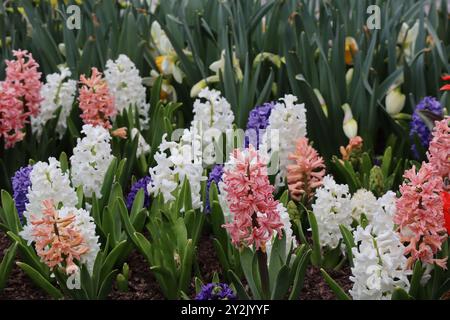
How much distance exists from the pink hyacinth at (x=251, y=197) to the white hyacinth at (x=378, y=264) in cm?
23

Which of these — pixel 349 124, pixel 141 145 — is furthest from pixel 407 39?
pixel 141 145

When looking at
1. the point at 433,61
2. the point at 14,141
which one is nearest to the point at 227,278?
the point at 14,141

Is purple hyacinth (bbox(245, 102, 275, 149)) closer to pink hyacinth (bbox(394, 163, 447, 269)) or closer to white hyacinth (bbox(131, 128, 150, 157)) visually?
white hyacinth (bbox(131, 128, 150, 157))

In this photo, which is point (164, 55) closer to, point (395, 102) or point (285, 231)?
point (395, 102)

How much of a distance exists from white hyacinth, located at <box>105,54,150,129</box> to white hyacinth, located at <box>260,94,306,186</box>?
2.35 ft

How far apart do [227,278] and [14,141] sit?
1110 mm

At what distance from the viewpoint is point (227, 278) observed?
282 centimetres

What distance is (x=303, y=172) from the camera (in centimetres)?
310

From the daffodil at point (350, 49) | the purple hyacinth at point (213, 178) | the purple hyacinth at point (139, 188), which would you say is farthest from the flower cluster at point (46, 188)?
the daffodil at point (350, 49)

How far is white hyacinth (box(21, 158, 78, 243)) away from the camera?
2.74 metres

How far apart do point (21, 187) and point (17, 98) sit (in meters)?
0.59

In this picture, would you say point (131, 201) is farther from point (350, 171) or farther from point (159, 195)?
point (350, 171)

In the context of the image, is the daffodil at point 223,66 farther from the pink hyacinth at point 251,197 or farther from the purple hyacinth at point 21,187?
the pink hyacinth at point 251,197
